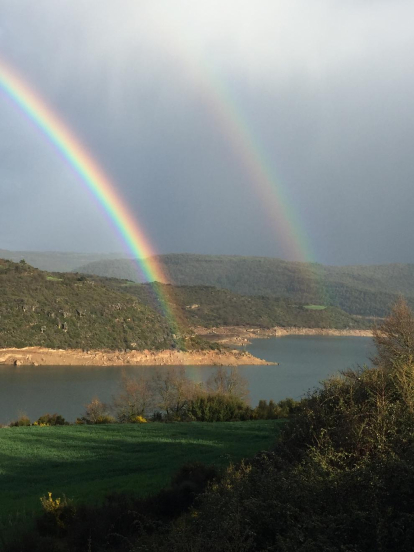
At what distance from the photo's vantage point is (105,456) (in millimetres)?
11859

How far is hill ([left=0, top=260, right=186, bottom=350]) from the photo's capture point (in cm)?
6166

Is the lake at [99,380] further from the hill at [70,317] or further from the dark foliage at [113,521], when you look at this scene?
the dark foliage at [113,521]

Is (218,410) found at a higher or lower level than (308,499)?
lower

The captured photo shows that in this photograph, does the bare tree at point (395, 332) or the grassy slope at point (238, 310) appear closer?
the bare tree at point (395, 332)

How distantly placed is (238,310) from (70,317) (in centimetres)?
4918

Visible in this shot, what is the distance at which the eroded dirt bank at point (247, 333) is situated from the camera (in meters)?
89.3

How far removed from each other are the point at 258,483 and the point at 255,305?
11265 cm

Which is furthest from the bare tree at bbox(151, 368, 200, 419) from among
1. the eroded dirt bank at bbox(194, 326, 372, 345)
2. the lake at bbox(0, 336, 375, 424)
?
the eroded dirt bank at bbox(194, 326, 372, 345)

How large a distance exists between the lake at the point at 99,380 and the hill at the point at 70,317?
4.02 meters

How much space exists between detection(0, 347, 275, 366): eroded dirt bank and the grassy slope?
1909 centimetres

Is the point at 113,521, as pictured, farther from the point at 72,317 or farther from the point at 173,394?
the point at 72,317

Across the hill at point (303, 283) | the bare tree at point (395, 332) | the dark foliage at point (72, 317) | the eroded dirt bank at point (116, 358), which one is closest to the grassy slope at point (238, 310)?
the hill at point (303, 283)

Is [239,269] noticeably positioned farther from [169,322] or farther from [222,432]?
[222,432]

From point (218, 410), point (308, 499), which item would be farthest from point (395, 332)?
point (308, 499)
